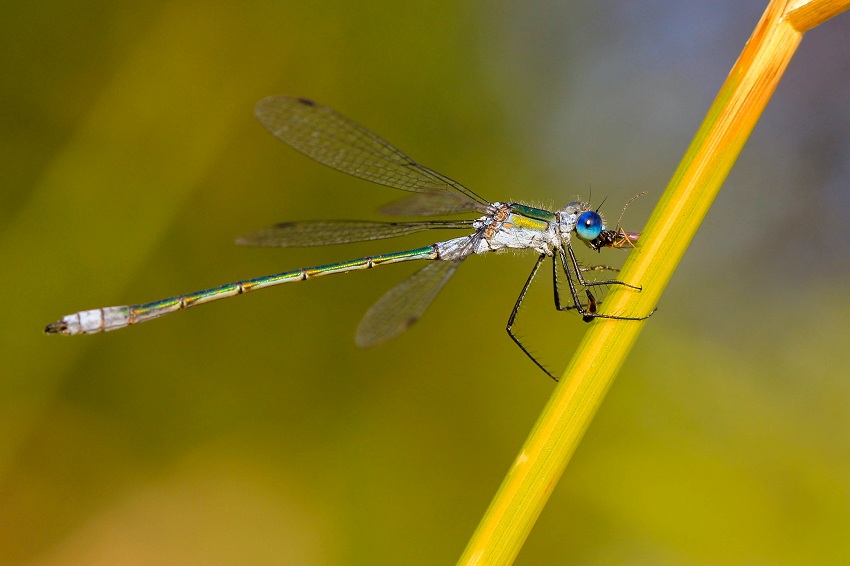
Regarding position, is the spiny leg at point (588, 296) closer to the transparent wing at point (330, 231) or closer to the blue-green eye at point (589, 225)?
the blue-green eye at point (589, 225)

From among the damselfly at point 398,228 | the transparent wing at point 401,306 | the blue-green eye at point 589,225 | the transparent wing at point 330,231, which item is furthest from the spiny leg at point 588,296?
the transparent wing at point 330,231

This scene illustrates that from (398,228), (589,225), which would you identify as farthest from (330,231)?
(589,225)

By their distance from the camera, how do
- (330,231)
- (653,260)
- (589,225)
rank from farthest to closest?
(330,231), (589,225), (653,260)

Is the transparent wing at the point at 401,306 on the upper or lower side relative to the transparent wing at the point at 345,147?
lower

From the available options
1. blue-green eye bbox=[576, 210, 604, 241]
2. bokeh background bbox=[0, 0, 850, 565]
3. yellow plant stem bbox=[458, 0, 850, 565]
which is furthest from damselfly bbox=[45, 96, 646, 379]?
yellow plant stem bbox=[458, 0, 850, 565]

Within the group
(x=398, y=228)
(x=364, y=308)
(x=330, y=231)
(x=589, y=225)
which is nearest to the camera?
(x=589, y=225)

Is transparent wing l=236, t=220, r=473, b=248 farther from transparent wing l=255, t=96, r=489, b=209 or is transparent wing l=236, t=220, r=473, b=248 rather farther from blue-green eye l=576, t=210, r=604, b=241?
blue-green eye l=576, t=210, r=604, b=241

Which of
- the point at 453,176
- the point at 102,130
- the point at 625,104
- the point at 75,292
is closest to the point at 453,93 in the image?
the point at 453,176

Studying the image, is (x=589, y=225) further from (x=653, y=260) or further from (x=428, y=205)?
(x=653, y=260)

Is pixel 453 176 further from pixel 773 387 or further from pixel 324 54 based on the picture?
pixel 773 387
